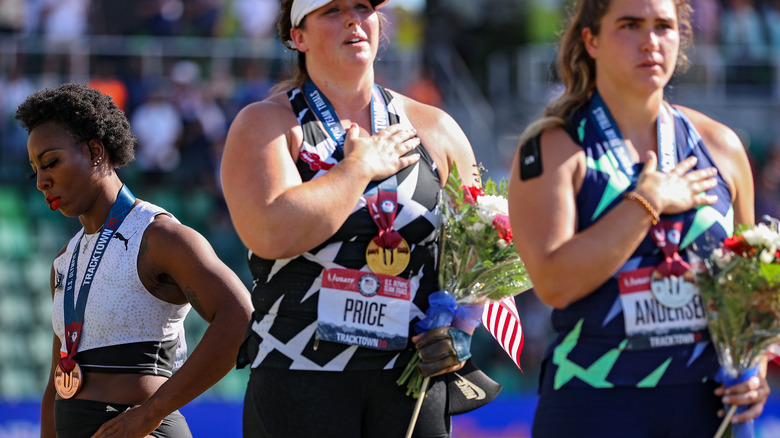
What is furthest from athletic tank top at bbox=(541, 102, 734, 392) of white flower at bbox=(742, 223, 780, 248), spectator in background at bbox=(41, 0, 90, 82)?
spectator in background at bbox=(41, 0, 90, 82)

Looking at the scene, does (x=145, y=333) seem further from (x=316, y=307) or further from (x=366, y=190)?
(x=366, y=190)

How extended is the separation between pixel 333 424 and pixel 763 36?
1193 centimetres

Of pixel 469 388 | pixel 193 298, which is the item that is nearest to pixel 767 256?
pixel 469 388

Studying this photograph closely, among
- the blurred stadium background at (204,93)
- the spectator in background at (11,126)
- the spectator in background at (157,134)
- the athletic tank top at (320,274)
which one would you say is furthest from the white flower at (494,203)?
the spectator in background at (11,126)

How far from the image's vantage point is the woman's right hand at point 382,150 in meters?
3.14

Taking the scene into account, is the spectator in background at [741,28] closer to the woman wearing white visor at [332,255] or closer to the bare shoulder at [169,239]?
the woman wearing white visor at [332,255]

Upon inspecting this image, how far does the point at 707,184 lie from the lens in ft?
9.16

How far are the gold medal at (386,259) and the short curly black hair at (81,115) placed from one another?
3.55ft

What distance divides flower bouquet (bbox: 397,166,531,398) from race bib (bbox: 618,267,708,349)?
52 cm

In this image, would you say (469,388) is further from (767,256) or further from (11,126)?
(11,126)

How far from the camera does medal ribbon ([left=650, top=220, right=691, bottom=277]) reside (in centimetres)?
→ 273

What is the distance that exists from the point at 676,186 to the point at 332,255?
3.31 feet

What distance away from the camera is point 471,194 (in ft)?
10.8

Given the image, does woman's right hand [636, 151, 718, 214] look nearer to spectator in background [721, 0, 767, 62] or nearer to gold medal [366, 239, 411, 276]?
gold medal [366, 239, 411, 276]
